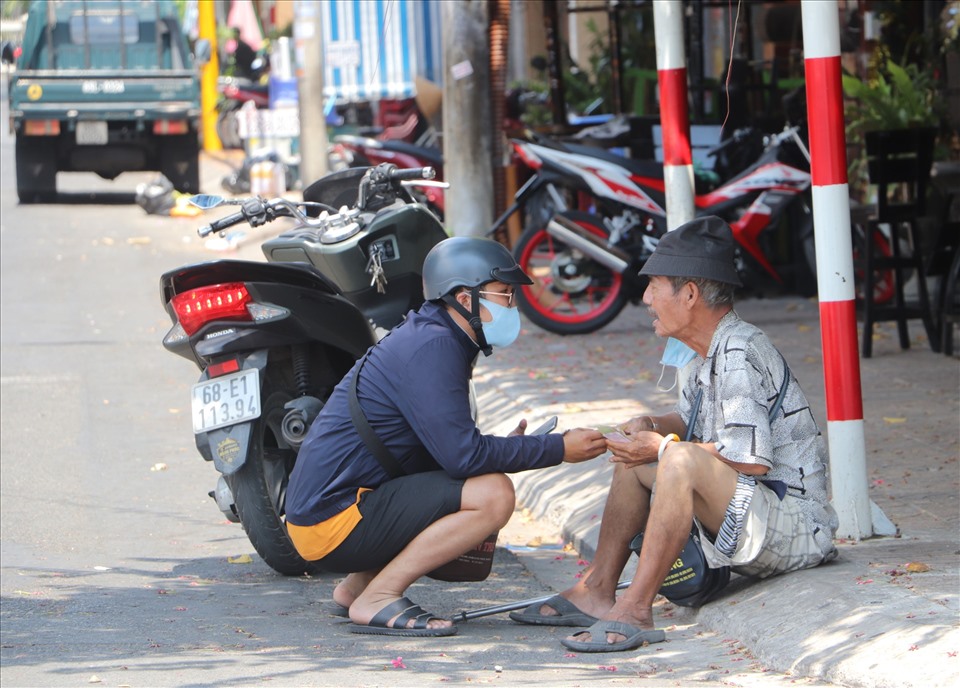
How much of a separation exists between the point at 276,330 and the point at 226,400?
0.31 meters

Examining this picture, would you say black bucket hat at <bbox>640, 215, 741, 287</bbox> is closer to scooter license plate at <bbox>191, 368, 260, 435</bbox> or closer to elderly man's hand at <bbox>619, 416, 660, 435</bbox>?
elderly man's hand at <bbox>619, 416, 660, 435</bbox>

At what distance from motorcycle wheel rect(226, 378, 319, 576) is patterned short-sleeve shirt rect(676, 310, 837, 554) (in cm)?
165

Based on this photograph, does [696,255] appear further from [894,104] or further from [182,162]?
[182,162]

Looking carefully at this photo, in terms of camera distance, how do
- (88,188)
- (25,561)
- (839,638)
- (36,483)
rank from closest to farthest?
1. (839,638)
2. (25,561)
3. (36,483)
4. (88,188)

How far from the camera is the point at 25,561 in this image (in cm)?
614

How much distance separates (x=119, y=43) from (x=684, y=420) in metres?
16.7

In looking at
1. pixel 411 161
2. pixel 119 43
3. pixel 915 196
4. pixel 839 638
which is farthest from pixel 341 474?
pixel 119 43

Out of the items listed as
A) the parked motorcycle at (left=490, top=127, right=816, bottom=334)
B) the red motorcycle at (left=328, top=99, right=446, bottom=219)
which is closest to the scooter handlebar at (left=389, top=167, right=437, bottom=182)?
the parked motorcycle at (left=490, top=127, right=816, bottom=334)

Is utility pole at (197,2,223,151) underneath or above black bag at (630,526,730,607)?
above

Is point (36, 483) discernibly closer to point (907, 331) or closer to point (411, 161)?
point (907, 331)

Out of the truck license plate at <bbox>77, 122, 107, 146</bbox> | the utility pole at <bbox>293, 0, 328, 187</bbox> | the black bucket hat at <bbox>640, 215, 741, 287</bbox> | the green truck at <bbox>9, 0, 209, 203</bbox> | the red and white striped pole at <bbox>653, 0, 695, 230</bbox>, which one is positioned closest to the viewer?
the black bucket hat at <bbox>640, 215, 741, 287</bbox>

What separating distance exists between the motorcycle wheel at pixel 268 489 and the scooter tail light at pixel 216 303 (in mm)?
339

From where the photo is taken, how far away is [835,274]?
5.51 meters

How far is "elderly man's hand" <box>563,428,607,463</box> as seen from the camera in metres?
4.87
